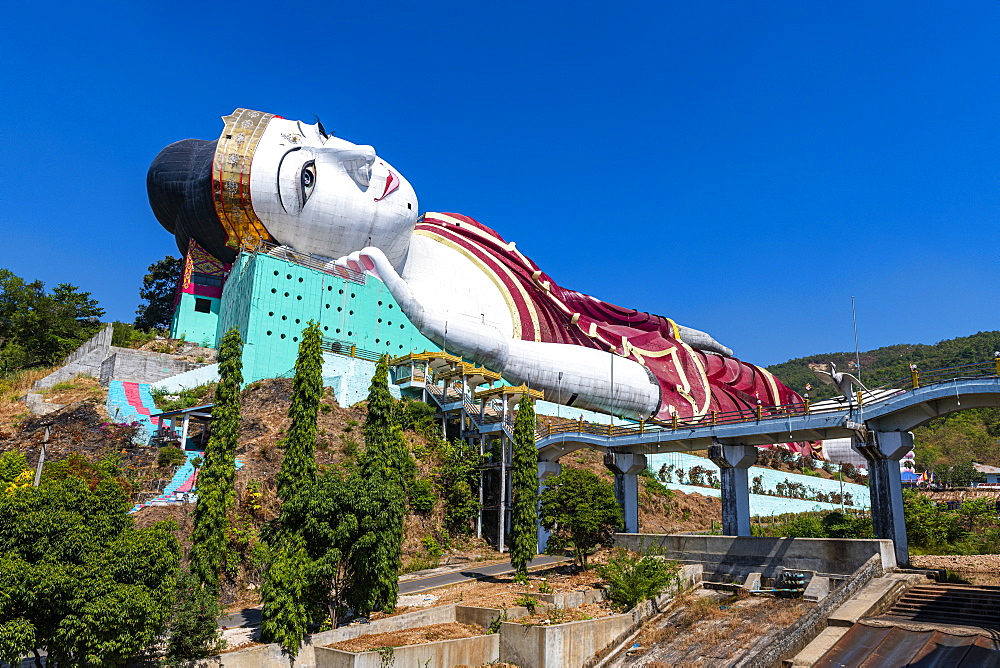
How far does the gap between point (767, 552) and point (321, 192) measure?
2524 centimetres

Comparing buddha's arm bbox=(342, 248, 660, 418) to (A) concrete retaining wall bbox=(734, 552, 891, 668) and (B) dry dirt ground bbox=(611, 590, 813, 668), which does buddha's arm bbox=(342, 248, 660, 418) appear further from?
(A) concrete retaining wall bbox=(734, 552, 891, 668)

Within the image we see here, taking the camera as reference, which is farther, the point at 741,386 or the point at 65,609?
the point at 741,386

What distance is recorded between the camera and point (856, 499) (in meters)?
45.5

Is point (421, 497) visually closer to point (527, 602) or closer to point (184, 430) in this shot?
point (184, 430)

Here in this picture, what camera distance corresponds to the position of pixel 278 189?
34.7 metres

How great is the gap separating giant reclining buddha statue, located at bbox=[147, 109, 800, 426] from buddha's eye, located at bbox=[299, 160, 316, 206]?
0.05 metres

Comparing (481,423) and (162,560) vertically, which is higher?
(481,423)

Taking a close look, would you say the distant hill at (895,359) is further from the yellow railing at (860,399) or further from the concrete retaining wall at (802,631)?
the concrete retaining wall at (802,631)

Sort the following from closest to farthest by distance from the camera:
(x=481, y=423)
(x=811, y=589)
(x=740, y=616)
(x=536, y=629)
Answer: (x=536, y=629)
(x=740, y=616)
(x=811, y=589)
(x=481, y=423)

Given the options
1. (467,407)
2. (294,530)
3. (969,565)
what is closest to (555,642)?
(294,530)

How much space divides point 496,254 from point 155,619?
36.0 meters

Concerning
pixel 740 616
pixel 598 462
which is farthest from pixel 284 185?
pixel 740 616

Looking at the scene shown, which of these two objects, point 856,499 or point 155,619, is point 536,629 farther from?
point 856,499

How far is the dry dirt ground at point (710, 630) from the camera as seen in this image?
542 inches
